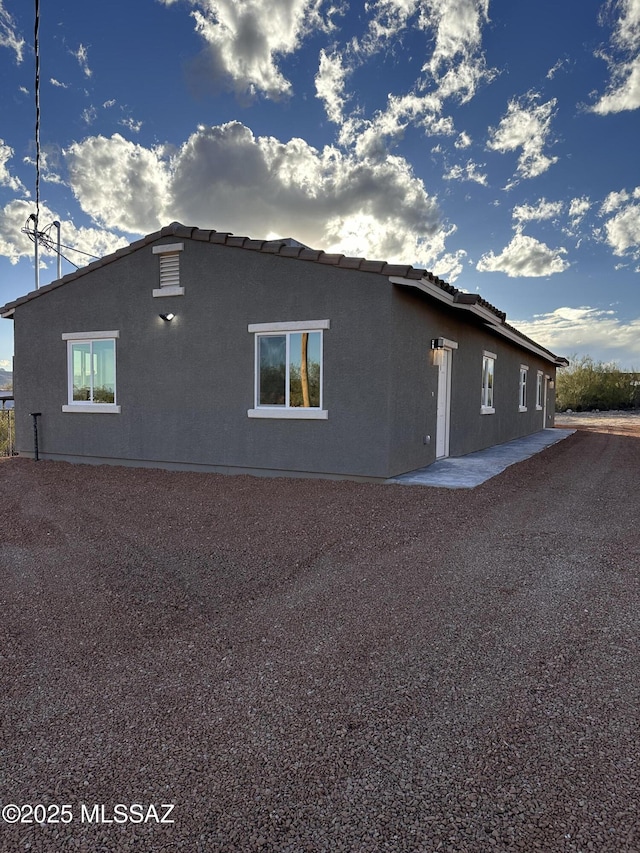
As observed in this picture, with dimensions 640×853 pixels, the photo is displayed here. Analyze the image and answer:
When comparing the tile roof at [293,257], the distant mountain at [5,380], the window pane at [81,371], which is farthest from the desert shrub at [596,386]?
the distant mountain at [5,380]

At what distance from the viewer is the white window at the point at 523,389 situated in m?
16.8

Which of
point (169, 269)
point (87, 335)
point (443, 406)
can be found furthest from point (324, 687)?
point (87, 335)

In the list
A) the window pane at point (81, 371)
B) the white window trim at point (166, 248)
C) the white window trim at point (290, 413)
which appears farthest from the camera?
the window pane at point (81, 371)

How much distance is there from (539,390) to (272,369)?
1520cm

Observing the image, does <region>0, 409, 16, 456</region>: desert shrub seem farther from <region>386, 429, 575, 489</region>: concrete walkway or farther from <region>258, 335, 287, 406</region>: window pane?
<region>386, 429, 575, 489</region>: concrete walkway

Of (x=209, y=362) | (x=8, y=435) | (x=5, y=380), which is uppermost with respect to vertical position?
(x=5, y=380)

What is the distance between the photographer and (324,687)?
2.56m

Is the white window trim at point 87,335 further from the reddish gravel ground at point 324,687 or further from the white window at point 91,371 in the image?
the reddish gravel ground at point 324,687

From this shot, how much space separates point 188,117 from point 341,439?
1005 cm

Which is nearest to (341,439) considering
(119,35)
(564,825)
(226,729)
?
(226,729)

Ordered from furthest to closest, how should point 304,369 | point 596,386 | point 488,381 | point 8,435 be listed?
1. point 596,386
2. point 488,381
3. point 8,435
4. point 304,369

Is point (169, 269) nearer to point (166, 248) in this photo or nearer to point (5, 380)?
point (166, 248)

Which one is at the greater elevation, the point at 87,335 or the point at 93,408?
the point at 87,335

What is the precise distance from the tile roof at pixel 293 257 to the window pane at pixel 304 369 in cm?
124
